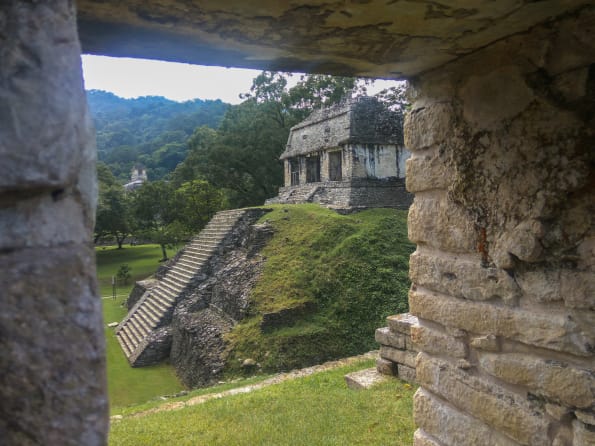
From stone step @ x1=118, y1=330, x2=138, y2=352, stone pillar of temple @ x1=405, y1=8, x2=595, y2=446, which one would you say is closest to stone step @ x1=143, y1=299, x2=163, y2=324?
stone step @ x1=118, y1=330, x2=138, y2=352

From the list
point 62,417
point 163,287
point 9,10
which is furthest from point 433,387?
point 163,287

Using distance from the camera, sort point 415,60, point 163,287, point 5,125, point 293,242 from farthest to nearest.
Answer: point 163,287 → point 293,242 → point 415,60 → point 5,125

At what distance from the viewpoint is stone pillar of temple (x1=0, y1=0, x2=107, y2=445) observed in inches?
28.4

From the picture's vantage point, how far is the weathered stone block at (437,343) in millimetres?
2074

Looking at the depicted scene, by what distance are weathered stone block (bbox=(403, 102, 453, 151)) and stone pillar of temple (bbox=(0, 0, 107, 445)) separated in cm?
173

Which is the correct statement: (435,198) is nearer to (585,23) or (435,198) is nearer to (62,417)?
(585,23)

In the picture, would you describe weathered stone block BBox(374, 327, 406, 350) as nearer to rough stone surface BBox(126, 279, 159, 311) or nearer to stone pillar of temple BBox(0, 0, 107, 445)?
stone pillar of temple BBox(0, 0, 107, 445)

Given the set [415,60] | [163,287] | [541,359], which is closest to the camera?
[541,359]

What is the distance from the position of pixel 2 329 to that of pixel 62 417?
0.18 metres

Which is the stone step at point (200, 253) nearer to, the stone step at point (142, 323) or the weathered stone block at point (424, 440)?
the stone step at point (142, 323)

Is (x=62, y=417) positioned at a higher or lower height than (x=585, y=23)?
lower

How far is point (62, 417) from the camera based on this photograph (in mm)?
753

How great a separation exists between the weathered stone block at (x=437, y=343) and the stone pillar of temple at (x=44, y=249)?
5.48 ft

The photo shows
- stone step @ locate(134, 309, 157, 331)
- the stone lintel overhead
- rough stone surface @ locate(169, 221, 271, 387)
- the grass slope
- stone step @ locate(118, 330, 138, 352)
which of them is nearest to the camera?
the stone lintel overhead
